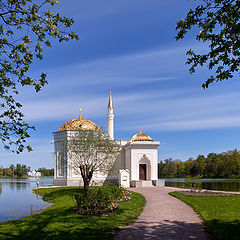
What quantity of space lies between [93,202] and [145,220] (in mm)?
2476

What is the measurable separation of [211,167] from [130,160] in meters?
49.8

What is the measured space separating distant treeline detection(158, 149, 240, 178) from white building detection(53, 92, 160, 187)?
1194 inches

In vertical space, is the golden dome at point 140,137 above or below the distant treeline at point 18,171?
above

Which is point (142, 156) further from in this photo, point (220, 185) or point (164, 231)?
point (164, 231)

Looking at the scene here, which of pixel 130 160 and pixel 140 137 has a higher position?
pixel 140 137

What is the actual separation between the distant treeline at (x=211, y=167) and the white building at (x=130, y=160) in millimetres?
30333

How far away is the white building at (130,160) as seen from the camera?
32438mm

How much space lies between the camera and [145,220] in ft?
34.2

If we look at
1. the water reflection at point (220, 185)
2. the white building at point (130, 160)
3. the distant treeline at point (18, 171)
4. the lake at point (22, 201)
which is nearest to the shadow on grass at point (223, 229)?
the lake at point (22, 201)

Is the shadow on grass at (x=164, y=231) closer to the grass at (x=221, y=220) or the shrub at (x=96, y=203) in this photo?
the grass at (x=221, y=220)

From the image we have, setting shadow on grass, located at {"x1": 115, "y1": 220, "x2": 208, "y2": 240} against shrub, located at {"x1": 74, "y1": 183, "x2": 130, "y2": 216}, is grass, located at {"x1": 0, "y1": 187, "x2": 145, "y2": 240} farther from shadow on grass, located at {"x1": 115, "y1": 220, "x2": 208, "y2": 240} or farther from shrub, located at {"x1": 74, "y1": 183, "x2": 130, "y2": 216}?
shadow on grass, located at {"x1": 115, "y1": 220, "x2": 208, "y2": 240}

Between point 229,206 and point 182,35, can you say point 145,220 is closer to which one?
point 229,206

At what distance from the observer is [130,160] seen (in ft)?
108

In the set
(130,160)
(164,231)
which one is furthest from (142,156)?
(164,231)
